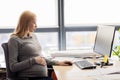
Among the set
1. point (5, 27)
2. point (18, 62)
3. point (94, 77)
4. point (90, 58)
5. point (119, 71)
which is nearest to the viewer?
point (94, 77)

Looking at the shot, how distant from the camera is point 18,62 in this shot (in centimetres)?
249

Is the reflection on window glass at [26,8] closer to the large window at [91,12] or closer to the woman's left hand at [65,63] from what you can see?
the large window at [91,12]

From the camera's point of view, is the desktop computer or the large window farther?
the large window

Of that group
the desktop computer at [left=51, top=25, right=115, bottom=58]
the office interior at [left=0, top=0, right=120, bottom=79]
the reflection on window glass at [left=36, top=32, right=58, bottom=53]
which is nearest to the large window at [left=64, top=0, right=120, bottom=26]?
the office interior at [left=0, top=0, right=120, bottom=79]

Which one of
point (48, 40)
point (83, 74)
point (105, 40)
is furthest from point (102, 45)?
point (48, 40)

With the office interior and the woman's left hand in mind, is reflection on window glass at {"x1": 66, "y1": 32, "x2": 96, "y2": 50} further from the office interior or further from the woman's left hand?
the woman's left hand

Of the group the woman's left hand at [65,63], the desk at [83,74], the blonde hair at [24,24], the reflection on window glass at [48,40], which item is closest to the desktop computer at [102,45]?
the desk at [83,74]

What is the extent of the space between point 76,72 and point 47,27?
153 cm

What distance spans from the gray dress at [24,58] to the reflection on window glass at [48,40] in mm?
1004

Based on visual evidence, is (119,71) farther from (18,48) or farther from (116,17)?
(116,17)

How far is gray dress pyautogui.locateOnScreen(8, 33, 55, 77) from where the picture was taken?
7.97 feet

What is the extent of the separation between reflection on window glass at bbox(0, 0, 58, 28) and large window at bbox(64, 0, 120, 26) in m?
0.23

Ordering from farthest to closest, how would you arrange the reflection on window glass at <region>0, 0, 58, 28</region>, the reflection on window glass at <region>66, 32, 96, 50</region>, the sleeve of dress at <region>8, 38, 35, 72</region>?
the reflection on window glass at <region>66, 32, 96, 50</region>, the reflection on window glass at <region>0, 0, 58, 28</region>, the sleeve of dress at <region>8, 38, 35, 72</region>

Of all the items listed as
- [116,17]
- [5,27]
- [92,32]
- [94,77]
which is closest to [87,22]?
[92,32]
